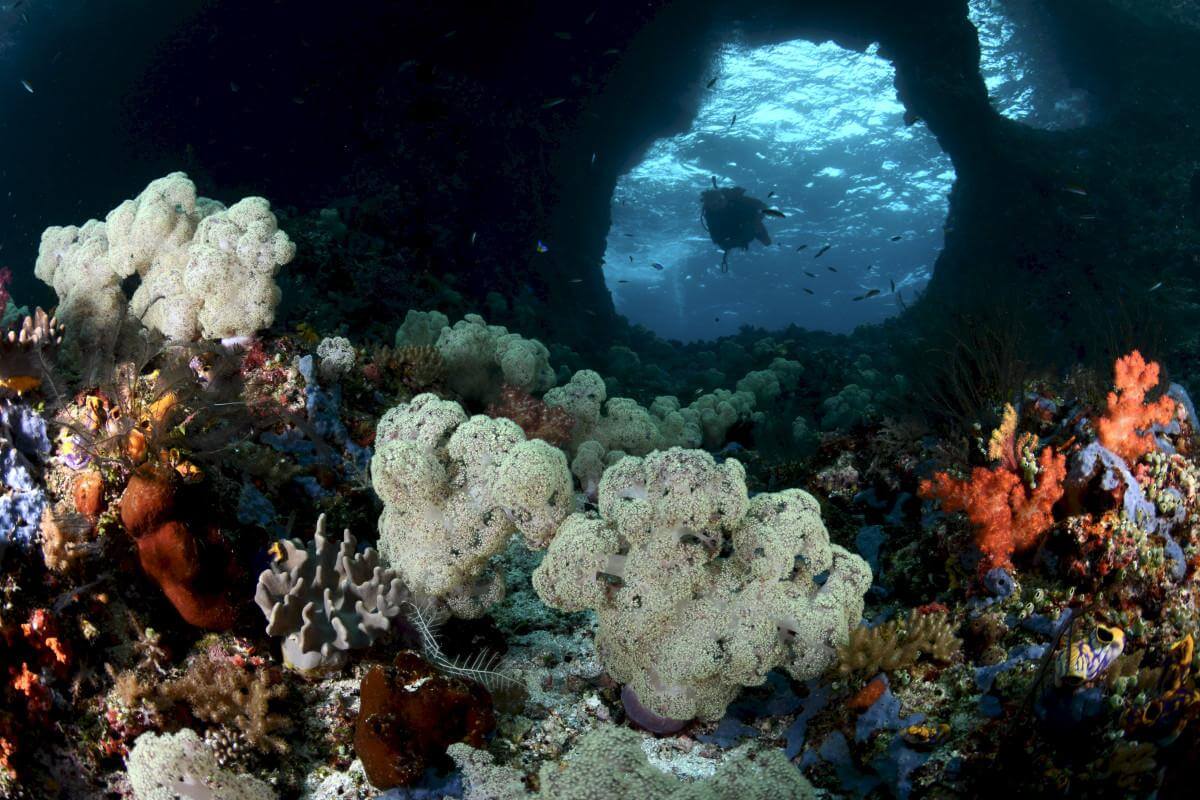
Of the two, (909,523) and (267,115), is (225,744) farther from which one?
(267,115)

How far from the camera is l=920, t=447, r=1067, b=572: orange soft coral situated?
13.7 feet

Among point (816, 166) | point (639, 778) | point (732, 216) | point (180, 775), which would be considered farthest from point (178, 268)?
point (816, 166)

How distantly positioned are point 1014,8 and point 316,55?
1000 inches

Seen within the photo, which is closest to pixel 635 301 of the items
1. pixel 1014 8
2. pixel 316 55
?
pixel 1014 8

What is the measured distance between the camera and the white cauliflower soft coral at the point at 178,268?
5.61 m

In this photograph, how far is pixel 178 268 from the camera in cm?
588

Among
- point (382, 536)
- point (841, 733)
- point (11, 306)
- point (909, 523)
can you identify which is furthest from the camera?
point (11, 306)

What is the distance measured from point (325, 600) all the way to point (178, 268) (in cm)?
421

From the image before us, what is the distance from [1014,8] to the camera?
2308 centimetres

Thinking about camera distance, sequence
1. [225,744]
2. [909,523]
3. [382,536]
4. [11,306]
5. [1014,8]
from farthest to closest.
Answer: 1. [1014,8]
2. [11,306]
3. [909,523]
4. [382,536]
5. [225,744]

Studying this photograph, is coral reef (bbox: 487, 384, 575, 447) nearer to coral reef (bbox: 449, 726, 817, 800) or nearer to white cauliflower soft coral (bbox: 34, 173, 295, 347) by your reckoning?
white cauliflower soft coral (bbox: 34, 173, 295, 347)

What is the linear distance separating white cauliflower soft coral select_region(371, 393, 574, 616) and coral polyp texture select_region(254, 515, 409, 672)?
0.20m

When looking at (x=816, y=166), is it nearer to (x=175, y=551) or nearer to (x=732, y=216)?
(x=732, y=216)

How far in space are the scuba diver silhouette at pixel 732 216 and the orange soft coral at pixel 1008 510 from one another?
2243 cm
